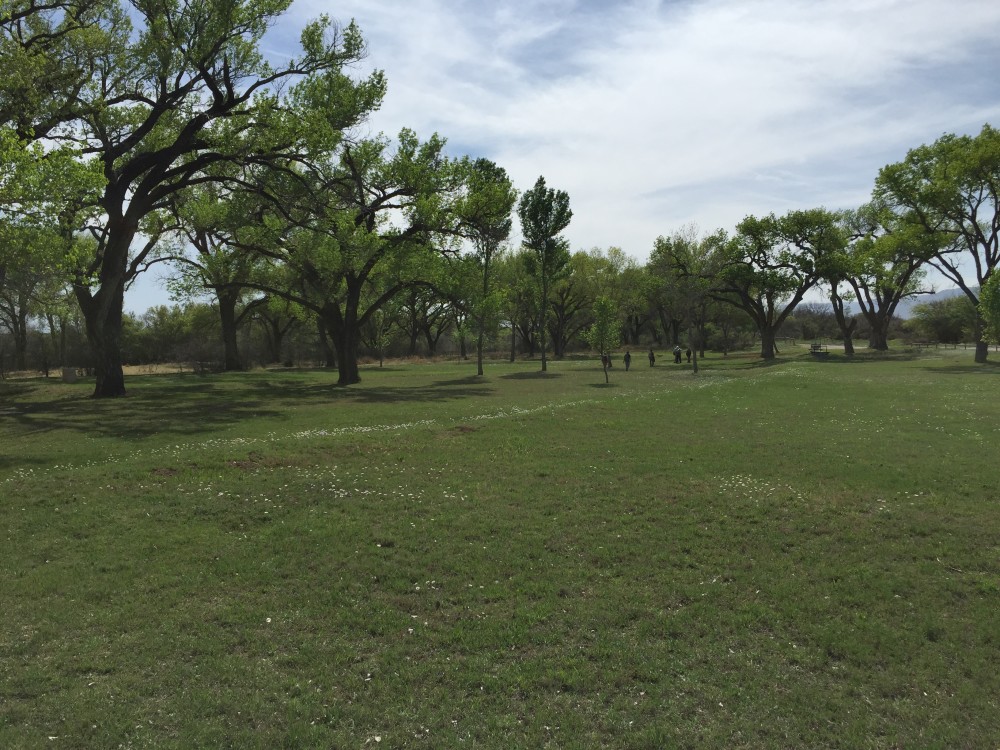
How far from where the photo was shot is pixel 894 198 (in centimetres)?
4856

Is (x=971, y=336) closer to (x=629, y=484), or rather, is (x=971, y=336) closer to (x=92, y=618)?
(x=629, y=484)

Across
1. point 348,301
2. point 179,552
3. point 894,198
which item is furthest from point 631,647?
point 894,198

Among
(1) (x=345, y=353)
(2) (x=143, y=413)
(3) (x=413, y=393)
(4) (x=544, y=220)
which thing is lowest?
(3) (x=413, y=393)

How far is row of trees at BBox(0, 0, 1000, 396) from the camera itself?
19359 mm

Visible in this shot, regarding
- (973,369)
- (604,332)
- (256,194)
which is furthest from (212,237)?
(973,369)

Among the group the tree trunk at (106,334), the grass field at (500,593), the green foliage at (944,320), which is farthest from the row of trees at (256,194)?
the green foliage at (944,320)

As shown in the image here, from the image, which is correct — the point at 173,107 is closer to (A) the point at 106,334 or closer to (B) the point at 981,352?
(A) the point at 106,334

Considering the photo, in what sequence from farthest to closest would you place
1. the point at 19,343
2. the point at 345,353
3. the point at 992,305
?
1. the point at 19,343
2. the point at 992,305
3. the point at 345,353

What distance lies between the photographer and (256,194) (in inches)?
1136

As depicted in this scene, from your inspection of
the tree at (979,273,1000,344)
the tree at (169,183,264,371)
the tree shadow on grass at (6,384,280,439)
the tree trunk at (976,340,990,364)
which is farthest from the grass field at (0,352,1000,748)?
the tree trunk at (976,340,990,364)

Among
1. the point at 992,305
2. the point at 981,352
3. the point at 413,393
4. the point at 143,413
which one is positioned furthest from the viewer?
the point at 981,352

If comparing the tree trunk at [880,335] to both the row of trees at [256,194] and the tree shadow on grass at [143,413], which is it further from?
the tree shadow on grass at [143,413]

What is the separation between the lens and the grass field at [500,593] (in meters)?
4.61

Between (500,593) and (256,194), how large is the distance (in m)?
27.2
